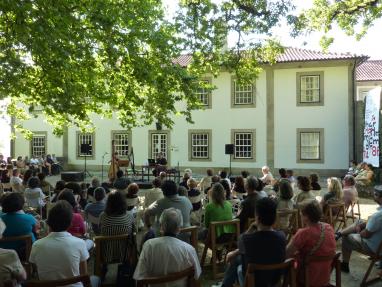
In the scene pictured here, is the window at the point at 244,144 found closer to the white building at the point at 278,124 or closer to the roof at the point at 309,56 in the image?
the white building at the point at 278,124

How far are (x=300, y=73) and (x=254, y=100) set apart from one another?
8.77 feet

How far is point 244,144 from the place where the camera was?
21.8m

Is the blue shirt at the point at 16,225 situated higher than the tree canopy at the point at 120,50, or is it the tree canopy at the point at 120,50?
the tree canopy at the point at 120,50

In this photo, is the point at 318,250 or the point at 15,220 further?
the point at 15,220

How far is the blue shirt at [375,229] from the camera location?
15.8ft

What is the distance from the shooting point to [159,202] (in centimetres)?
547

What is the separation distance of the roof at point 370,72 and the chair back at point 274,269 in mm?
35864

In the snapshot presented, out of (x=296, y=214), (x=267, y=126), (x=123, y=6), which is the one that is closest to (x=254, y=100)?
(x=267, y=126)

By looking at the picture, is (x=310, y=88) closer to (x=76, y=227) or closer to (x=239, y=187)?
(x=239, y=187)

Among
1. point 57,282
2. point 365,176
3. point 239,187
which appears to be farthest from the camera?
point 365,176

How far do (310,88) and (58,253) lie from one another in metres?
19.4

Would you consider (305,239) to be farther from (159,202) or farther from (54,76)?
(54,76)

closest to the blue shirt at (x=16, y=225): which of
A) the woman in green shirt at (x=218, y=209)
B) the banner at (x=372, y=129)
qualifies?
the woman in green shirt at (x=218, y=209)

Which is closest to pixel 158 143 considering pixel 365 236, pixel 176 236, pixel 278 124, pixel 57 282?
pixel 278 124
